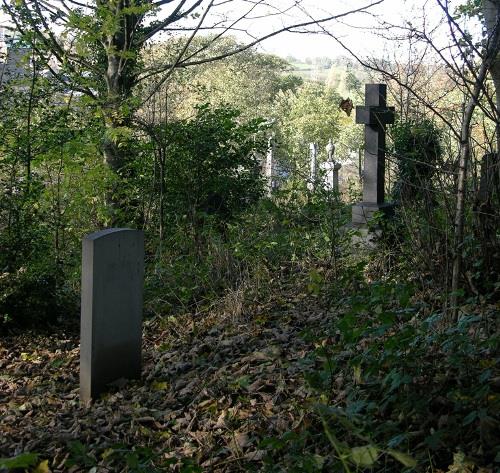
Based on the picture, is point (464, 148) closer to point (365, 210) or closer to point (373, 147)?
point (365, 210)

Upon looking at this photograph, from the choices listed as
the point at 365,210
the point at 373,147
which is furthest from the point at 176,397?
the point at 373,147

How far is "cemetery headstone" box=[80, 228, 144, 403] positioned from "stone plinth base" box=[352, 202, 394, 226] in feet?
11.5

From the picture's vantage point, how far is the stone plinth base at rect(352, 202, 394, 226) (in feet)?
27.7

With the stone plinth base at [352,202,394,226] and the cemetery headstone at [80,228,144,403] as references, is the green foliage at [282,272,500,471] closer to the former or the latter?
the cemetery headstone at [80,228,144,403]

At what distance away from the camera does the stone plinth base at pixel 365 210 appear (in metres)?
8.45

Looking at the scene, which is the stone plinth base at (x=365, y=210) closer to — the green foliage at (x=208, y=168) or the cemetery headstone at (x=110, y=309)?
the green foliage at (x=208, y=168)

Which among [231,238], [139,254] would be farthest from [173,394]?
[231,238]

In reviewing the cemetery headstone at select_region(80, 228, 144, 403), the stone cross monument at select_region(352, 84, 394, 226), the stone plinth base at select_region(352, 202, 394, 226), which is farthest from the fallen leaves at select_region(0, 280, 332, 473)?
the stone cross monument at select_region(352, 84, 394, 226)

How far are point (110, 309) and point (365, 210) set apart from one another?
4253 mm

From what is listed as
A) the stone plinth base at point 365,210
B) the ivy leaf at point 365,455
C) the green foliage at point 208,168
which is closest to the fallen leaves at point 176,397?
the ivy leaf at point 365,455

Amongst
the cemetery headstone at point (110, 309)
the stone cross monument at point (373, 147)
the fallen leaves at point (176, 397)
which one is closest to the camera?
the fallen leaves at point (176, 397)

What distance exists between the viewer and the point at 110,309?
532 centimetres

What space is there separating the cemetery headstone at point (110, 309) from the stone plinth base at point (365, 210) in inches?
138

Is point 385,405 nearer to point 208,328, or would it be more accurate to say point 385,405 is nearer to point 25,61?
point 208,328
